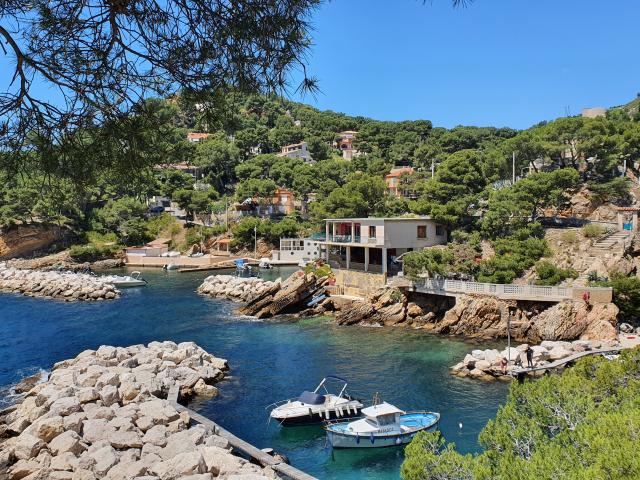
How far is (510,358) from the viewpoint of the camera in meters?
20.9

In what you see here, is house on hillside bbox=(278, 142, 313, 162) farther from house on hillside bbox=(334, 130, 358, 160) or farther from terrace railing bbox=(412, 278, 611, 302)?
terrace railing bbox=(412, 278, 611, 302)

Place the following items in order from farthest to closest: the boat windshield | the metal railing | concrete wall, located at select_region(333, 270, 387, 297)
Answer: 1. concrete wall, located at select_region(333, 270, 387, 297)
2. the metal railing
3. the boat windshield

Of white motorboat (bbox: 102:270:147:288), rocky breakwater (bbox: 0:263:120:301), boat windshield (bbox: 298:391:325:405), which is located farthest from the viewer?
white motorboat (bbox: 102:270:147:288)

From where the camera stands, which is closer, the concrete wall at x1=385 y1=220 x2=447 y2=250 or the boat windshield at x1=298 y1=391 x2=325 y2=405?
the boat windshield at x1=298 y1=391 x2=325 y2=405

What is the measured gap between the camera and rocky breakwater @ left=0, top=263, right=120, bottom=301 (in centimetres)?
4125

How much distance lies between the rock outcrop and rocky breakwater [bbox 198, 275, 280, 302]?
14.3 ft

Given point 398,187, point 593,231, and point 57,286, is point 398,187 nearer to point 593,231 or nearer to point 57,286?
point 593,231

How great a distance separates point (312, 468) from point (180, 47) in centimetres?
1104

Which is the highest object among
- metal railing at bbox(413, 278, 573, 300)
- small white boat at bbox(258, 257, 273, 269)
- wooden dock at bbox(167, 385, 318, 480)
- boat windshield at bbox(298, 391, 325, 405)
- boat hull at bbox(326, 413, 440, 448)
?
metal railing at bbox(413, 278, 573, 300)

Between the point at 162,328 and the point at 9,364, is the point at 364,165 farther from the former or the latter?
the point at 9,364

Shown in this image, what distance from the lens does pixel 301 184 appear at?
7375 cm

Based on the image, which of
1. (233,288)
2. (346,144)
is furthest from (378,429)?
(346,144)

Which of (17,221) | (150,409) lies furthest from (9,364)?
(17,221)

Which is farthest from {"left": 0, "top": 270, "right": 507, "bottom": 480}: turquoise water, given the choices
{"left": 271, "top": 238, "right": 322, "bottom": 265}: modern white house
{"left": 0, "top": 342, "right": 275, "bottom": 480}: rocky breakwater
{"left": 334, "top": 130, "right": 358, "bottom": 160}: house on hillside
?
{"left": 334, "top": 130, "right": 358, "bottom": 160}: house on hillside
